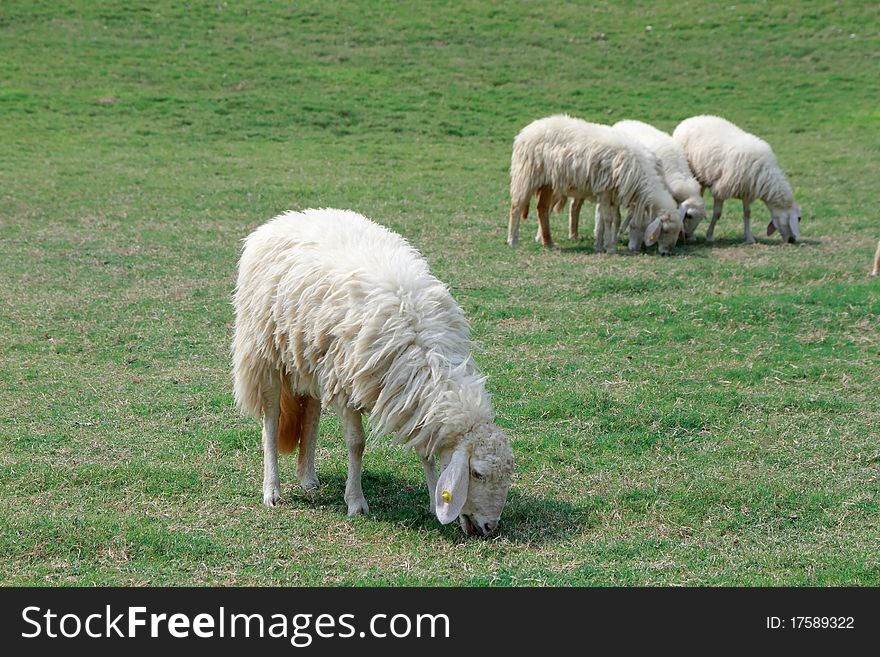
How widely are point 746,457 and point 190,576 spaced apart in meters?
3.67

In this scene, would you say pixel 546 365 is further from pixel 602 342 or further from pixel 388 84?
pixel 388 84

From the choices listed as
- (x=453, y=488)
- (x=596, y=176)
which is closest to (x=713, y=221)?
(x=596, y=176)

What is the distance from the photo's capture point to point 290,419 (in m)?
6.28

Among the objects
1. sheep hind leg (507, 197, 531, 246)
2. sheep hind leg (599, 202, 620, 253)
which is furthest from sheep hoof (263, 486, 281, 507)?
sheep hind leg (599, 202, 620, 253)

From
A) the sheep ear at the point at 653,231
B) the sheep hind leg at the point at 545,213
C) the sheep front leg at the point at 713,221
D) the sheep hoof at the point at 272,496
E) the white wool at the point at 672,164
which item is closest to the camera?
the sheep hoof at the point at 272,496

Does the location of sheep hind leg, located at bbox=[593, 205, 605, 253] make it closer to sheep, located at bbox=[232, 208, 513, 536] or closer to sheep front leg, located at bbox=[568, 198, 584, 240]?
sheep front leg, located at bbox=[568, 198, 584, 240]

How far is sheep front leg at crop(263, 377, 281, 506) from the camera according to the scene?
600 centimetres

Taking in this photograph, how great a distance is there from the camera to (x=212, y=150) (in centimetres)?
1947

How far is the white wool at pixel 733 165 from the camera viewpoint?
551 inches

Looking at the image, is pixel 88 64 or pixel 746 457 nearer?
pixel 746 457

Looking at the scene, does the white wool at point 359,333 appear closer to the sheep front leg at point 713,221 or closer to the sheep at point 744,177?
the sheep front leg at point 713,221

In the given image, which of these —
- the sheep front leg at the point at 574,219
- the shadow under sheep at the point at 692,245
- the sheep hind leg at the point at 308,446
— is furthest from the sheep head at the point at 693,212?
the sheep hind leg at the point at 308,446

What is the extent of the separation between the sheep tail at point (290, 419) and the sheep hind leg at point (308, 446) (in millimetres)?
26

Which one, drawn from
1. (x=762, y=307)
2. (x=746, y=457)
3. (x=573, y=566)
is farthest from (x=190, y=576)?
(x=762, y=307)
